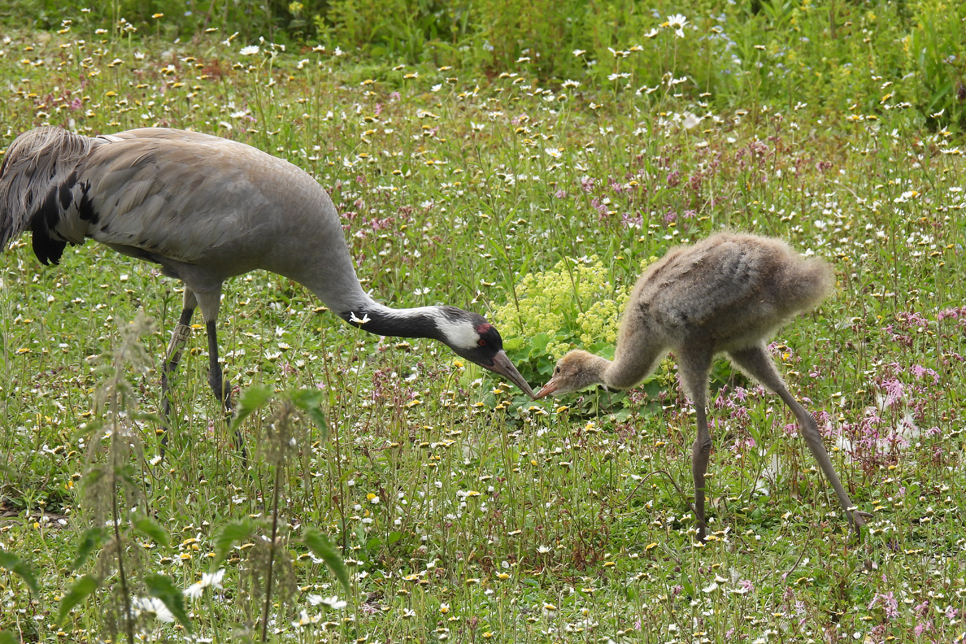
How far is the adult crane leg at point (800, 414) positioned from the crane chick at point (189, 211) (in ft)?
3.56

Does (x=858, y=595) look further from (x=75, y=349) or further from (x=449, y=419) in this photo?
(x=75, y=349)

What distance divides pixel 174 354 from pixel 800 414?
295cm

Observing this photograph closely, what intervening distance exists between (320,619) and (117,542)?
1324mm

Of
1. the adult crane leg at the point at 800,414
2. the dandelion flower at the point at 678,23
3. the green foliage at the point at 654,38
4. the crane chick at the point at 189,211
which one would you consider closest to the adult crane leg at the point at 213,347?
the crane chick at the point at 189,211

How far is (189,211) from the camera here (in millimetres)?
4992

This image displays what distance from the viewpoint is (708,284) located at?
162 inches

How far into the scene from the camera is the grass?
11.5 feet

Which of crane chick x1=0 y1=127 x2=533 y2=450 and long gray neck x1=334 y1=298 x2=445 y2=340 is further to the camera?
long gray neck x1=334 y1=298 x2=445 y2=340

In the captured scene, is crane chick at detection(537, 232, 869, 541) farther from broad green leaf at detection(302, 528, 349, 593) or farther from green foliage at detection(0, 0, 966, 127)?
green foliage at detection(0, 0, 966, 127)

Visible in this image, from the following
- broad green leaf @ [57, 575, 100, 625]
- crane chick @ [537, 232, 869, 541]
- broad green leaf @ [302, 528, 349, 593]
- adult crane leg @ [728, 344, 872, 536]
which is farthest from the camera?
adult crane leg @ [728, 344, 872, 536]

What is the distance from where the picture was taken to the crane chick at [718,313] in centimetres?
410

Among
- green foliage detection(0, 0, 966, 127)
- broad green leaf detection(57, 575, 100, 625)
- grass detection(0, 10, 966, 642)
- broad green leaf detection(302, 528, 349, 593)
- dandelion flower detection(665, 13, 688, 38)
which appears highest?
dandelion flower detection(665, 13, 688, 38)

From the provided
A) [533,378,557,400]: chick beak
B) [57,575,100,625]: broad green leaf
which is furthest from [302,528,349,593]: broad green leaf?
[533,378,557,400]: chick beak

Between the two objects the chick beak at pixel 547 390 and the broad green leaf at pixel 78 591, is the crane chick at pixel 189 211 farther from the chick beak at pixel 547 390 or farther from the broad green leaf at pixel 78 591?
the broad green leaf at pixel 78 591
